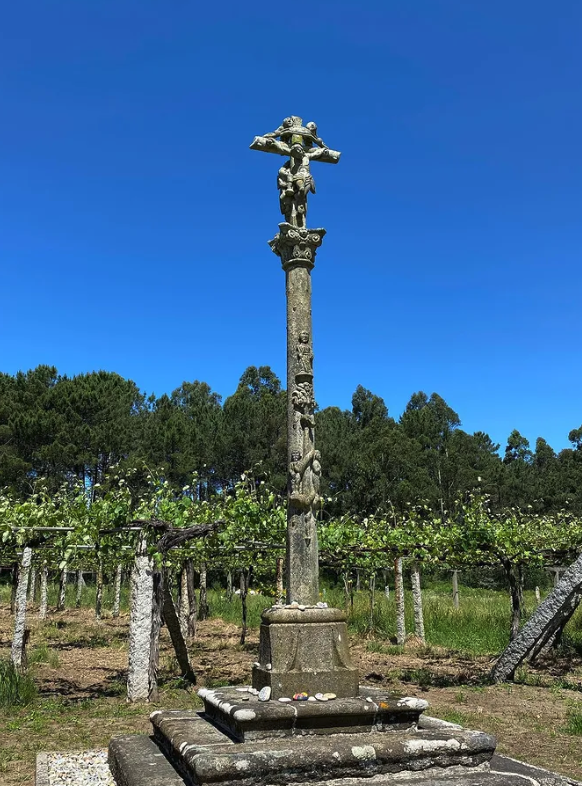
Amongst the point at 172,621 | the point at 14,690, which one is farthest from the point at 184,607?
the point at 14,690

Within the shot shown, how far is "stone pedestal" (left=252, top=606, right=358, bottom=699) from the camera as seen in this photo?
501cm

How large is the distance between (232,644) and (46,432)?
19663 millimetres

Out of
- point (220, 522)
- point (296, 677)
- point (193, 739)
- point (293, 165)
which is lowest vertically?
point (193, 739)

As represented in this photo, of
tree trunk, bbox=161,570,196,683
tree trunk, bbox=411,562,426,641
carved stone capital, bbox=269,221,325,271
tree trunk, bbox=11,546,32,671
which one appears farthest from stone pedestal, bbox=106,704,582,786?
tree trunk, bbox=411,562,426,641

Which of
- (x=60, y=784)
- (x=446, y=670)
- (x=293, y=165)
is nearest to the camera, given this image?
(x=60, y=784)

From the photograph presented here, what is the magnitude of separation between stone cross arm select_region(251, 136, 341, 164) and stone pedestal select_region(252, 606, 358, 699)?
4111mm

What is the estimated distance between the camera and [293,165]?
6293mm

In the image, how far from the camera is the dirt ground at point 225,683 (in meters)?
7.01

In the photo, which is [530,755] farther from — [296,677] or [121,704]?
[121,704]

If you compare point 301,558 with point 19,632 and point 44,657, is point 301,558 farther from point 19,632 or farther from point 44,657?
point 44,657

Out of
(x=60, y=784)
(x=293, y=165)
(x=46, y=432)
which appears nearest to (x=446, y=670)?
(x=60, y=784)

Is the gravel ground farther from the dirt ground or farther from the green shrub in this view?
the green shrub

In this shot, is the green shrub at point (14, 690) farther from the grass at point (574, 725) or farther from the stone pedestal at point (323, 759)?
the grass at point (574, 725)

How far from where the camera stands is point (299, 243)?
6062 millimetres
